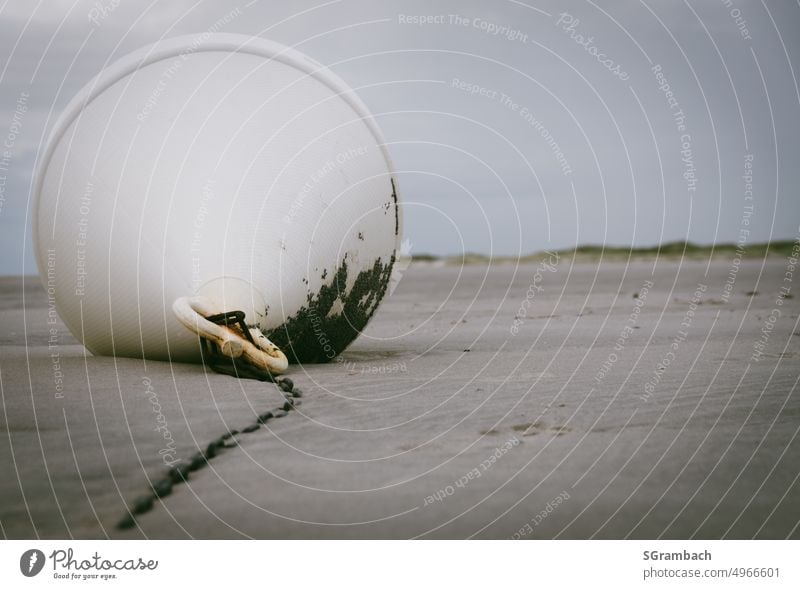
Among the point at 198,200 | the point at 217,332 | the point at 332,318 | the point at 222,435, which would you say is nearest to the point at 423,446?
the point at 222,435

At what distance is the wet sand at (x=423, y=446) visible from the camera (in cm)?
368

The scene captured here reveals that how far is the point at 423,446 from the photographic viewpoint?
4594 mm

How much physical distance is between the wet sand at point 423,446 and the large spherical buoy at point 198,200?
439 millimetres

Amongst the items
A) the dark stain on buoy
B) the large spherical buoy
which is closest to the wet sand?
the dark stain on buoy

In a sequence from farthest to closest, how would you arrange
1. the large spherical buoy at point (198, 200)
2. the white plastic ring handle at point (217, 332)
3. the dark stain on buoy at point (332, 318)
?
1. the dark stain on buoy at point (332, 318)
2. the large spherical buoy at point (198, 200)
3. the white plastic ring handle at point (217, 332)

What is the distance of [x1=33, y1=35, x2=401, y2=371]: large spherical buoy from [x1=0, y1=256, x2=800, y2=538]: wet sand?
17.3 inches

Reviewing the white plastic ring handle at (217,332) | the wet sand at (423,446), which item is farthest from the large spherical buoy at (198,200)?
the wet sand at (423,446)

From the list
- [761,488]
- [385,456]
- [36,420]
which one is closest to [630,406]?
[761,488]

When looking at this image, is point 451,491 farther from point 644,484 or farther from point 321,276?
point 321,276

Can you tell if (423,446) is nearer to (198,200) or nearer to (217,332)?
(217,332)

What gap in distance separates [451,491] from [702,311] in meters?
9.65

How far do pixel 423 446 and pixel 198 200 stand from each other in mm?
2453

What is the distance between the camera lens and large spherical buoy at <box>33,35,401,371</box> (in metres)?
5.95

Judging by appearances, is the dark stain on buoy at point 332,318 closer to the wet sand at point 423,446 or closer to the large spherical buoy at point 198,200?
the large spherical buoy at point 198,200
